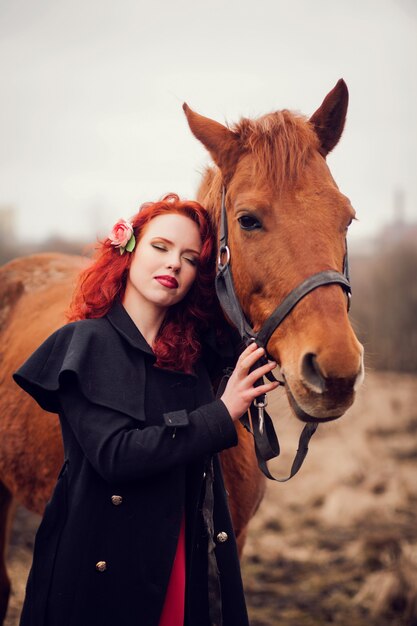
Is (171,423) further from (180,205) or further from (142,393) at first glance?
(180,205)

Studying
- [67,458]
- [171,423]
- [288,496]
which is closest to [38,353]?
[67,458]

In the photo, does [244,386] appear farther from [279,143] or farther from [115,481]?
[279,143]

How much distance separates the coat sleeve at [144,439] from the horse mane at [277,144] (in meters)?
0.79

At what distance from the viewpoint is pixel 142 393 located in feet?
5.70

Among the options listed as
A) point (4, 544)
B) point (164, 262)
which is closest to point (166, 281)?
point (164, 262)

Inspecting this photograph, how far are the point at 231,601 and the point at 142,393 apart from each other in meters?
0.80

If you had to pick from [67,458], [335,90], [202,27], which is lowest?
[67,458]

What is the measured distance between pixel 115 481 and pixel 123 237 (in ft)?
2.76

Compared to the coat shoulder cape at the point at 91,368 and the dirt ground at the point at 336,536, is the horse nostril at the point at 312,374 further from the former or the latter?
the dirt ground at the point at 336,536

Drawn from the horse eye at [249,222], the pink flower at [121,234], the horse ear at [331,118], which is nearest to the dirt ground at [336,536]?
the horse eye at [249,222]

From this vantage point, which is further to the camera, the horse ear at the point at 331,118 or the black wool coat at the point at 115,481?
the horse ear at the point at 331,118

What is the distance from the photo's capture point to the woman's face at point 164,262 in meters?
1.83

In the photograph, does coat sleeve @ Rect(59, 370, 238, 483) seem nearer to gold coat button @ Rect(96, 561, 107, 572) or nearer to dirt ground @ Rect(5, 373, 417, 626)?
gold coat button @ Rect(96, 561, 107, 572)

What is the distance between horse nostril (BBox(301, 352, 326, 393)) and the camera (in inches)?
57.6
